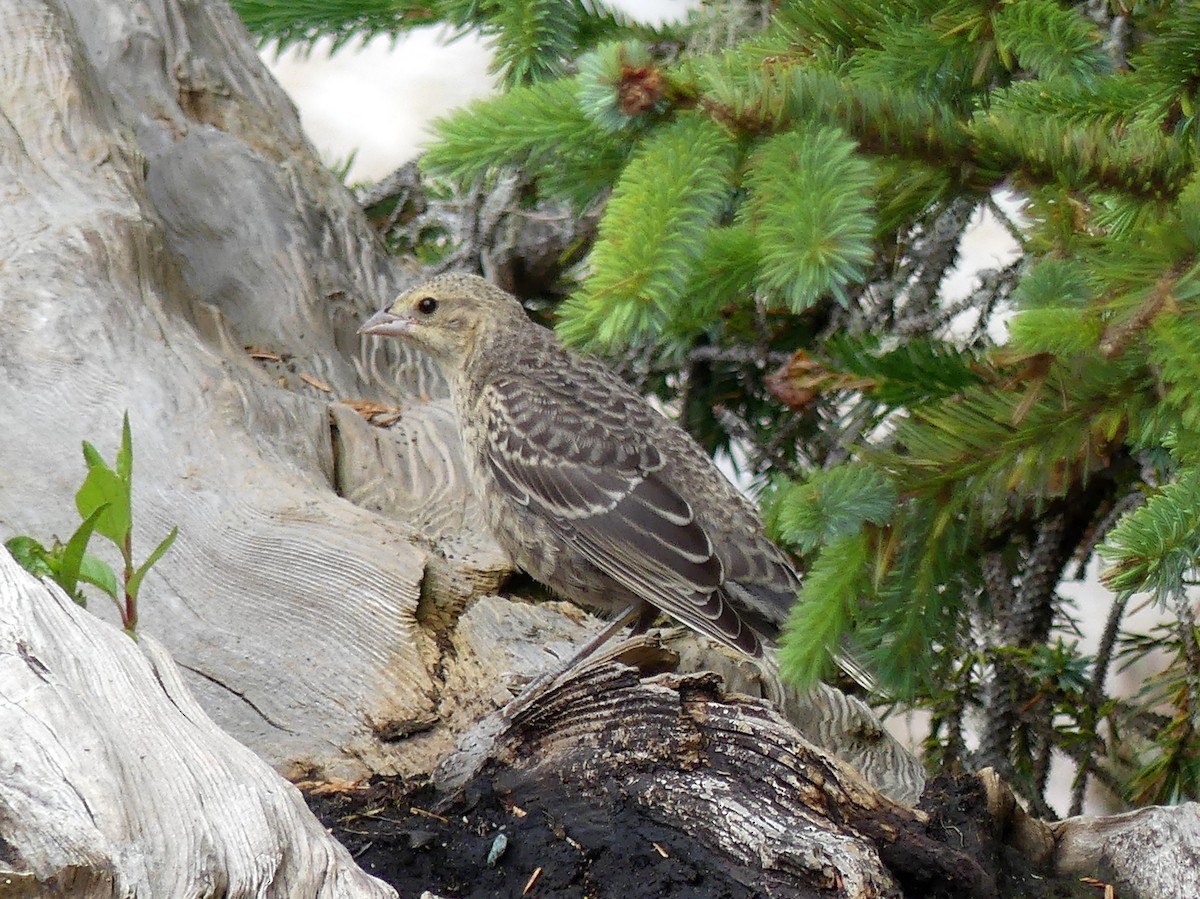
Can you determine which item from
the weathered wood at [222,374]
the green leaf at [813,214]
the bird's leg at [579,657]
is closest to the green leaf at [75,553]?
the weathered wood at [222,374]

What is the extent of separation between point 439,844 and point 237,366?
88.0 inches

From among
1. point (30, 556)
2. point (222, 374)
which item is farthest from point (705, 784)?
point (222, 374)

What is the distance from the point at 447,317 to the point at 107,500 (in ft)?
7.40

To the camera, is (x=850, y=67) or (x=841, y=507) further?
(x=850, y=67)

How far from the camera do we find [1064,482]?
7.88 ft

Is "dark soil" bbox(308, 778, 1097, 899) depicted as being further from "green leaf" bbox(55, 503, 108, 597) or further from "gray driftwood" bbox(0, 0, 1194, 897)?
"green leaf" bbox(55, 503, 108, 597)

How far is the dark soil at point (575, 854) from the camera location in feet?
7.13

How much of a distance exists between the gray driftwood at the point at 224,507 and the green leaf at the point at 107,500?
0.87 ft

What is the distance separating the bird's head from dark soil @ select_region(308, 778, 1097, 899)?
228cm

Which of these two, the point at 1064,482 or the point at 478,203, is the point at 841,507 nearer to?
the point at 1064,482

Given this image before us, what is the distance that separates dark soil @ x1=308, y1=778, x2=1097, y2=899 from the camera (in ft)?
7.13

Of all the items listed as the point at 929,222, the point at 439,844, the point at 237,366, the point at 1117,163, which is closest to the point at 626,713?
the point at 439,844

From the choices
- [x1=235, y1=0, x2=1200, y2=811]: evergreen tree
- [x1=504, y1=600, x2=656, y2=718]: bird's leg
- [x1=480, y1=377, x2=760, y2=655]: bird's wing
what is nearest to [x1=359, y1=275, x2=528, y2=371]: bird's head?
[x1=480, y1=377, x2=760, y2=655]: bird's wing

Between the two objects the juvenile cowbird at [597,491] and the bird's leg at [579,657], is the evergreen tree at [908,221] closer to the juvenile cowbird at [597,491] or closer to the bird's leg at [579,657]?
the bird's leg at [579,657]
